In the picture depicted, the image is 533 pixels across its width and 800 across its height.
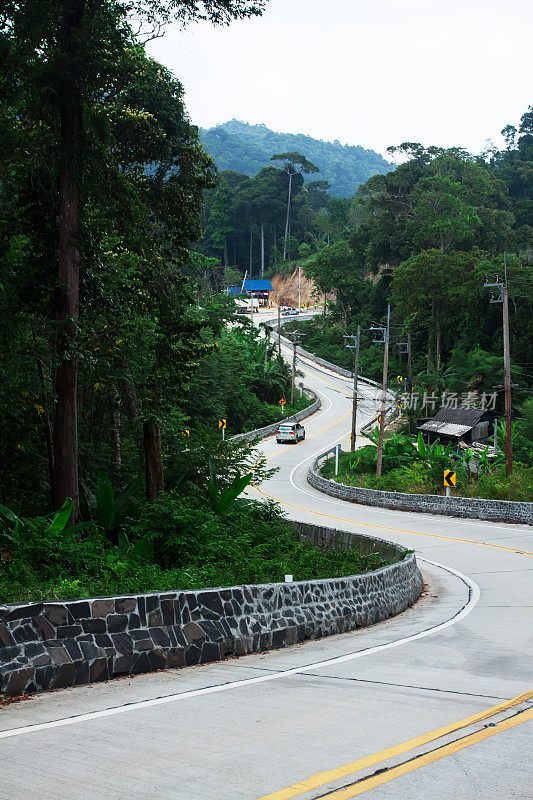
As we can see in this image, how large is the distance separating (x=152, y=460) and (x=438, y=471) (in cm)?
2473

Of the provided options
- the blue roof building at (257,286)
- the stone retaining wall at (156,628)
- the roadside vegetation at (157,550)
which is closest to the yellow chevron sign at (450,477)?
the roadside vegetation at (157,550)

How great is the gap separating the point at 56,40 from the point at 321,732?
1502 cm

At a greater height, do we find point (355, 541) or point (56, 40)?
point (56, 40)

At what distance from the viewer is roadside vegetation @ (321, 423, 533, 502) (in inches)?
1433

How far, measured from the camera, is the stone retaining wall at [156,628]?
708 cm

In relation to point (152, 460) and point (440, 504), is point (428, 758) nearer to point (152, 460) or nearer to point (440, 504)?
point (152, 460)

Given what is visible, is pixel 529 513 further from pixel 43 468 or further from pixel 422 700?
pixel 422 700

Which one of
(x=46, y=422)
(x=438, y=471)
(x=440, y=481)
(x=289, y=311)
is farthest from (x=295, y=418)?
(x=289, y=311)

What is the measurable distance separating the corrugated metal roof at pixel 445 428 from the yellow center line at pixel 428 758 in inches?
2098

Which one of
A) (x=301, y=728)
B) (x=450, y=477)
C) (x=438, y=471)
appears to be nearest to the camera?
(x=301, y=728)

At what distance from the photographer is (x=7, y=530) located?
42.4 ft

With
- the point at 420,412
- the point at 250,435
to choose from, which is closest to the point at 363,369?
the point at 420,412

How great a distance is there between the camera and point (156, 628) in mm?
8367

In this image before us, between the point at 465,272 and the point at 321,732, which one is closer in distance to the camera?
the point at 321,732
